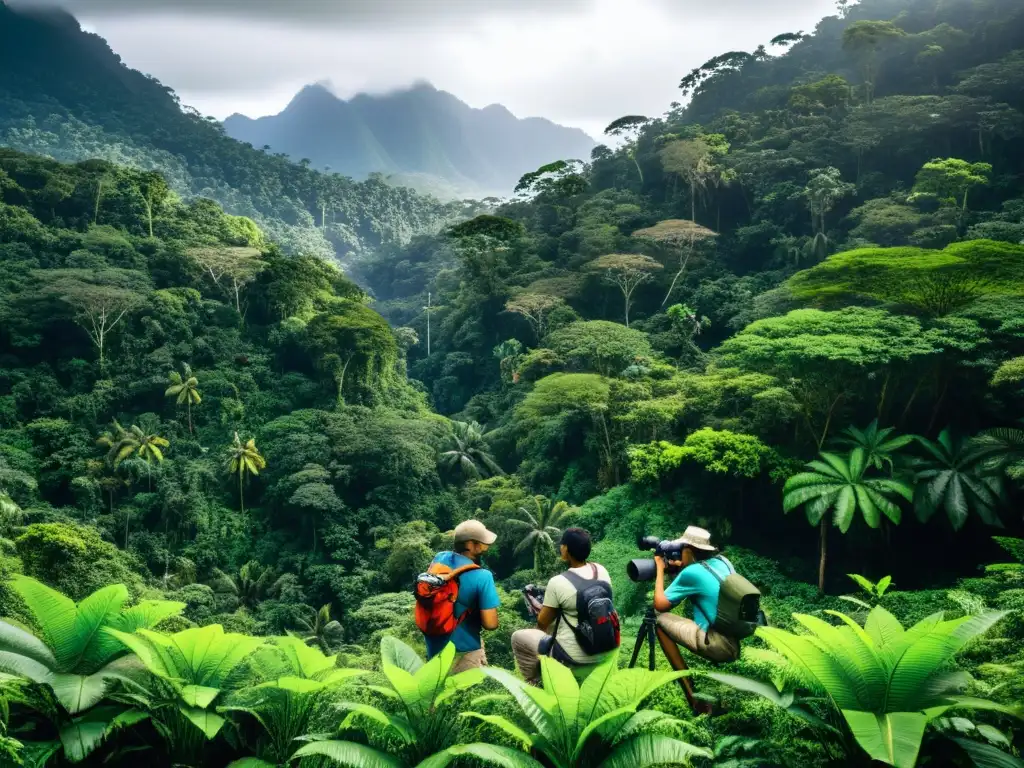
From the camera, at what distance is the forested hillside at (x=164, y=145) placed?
6994 cm

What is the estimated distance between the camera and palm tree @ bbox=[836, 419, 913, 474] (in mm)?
13500

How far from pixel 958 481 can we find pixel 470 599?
12196mm

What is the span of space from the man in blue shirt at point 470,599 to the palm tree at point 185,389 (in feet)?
92.1

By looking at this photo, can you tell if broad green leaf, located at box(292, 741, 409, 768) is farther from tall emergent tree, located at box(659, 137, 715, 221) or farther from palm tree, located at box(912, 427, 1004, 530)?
tall emergent tree, located at box(659, 137, 715, 221)

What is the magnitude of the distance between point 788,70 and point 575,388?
142ft

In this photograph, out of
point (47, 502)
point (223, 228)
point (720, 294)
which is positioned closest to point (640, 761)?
point (47, 502)

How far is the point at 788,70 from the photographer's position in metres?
53.0

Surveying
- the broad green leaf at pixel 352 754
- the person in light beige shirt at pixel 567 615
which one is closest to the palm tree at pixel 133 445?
the person in light beige shirt at pixel 567 615

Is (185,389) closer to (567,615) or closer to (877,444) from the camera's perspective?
(877,444)

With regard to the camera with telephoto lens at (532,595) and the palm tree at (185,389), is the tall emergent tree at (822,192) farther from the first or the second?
the camera with telephoto lens at (532,595)

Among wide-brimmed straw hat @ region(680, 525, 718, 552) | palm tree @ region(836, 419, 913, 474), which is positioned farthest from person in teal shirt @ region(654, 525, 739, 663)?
palm tree @ region(836, 419, 913, 474)

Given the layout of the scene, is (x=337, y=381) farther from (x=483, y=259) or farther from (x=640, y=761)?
(x=640, y=761)

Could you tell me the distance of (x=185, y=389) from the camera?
2934 cm

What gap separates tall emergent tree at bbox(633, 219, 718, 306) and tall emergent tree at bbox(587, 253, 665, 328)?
45.2 inches
